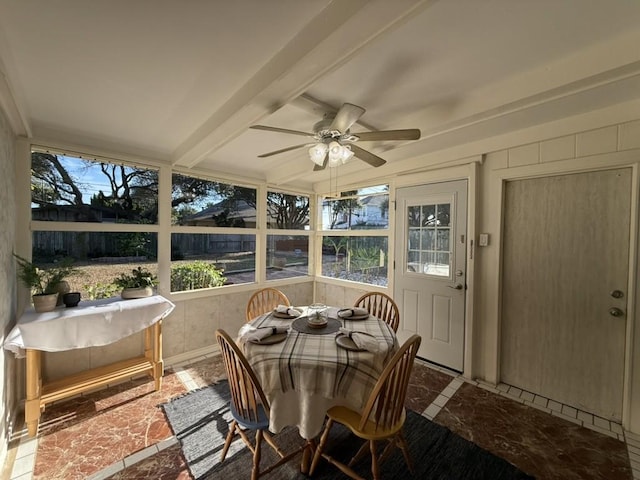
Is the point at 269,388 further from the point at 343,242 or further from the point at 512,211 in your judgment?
the point at 343,242

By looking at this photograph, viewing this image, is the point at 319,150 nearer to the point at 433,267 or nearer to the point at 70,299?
the point at 433,267

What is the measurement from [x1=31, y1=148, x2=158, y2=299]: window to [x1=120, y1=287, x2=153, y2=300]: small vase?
0.28 m

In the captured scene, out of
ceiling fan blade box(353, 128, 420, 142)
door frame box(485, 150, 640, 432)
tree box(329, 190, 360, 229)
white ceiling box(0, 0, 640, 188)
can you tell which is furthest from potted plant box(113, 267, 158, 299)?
door frame box(485, 150, 640, 432)

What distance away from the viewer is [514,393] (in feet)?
8.12

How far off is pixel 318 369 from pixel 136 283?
2.18 m

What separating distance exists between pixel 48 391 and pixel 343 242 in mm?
3461

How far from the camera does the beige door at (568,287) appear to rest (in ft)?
6.86

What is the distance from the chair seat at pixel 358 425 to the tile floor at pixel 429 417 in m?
0.97

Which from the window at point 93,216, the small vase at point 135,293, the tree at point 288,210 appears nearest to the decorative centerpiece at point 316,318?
the small vase at point 135,293

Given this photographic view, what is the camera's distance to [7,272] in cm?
191

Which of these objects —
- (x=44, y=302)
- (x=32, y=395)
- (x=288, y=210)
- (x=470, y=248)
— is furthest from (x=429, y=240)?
(x=32, y=395)

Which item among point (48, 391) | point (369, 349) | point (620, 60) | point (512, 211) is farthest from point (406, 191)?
point (48, 391)

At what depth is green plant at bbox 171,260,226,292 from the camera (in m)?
3.15

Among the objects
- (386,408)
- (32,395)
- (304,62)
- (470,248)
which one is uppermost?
(304,62)
